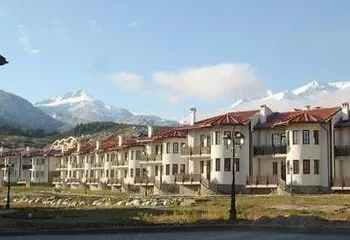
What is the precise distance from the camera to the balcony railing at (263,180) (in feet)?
194

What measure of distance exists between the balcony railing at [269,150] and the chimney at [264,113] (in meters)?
3.04

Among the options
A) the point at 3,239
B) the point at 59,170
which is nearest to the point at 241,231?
the point at 3,239

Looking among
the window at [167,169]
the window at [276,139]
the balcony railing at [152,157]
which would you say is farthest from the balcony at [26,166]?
the window at [276,139]

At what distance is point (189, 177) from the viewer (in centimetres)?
6662

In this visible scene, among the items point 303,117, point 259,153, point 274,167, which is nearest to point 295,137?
point 303,117

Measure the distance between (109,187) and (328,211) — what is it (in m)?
66.4

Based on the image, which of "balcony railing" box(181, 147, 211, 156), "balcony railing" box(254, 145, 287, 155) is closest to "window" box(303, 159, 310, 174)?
"balcony railing" box(254, 145, 287, 155)

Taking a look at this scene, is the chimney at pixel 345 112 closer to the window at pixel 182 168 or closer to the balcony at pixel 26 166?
the window at pixel 182 168

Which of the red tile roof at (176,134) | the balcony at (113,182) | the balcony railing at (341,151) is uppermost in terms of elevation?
the red tile roof at (176,134)

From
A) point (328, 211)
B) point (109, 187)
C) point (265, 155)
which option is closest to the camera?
point (328, 211)

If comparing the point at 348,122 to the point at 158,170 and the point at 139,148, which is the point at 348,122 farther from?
the point at 139,148

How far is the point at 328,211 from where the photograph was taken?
33.1 m

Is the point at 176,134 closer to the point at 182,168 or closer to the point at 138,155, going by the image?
the point at 182,168

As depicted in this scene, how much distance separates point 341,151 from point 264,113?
33.5 feet
